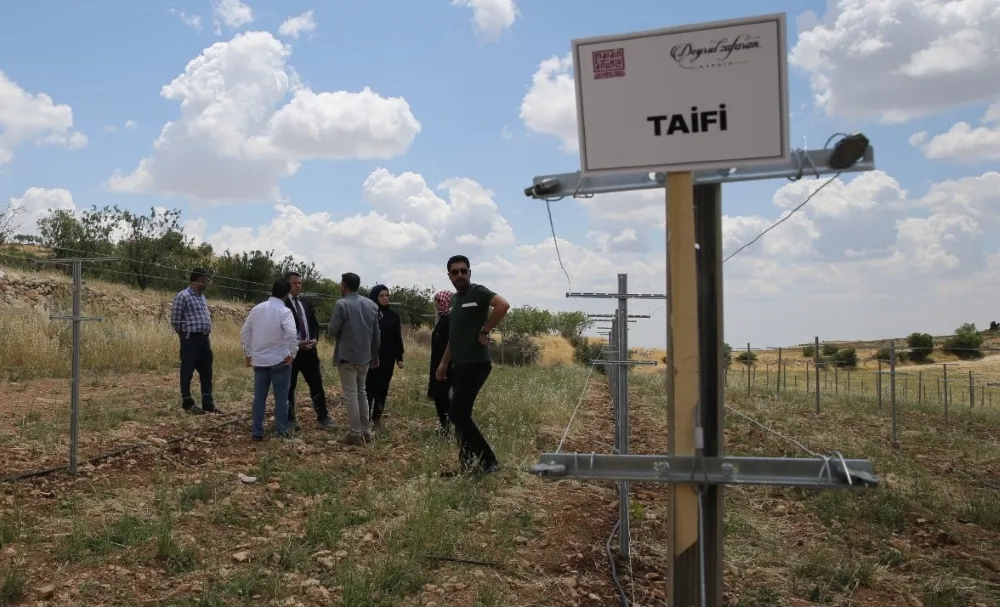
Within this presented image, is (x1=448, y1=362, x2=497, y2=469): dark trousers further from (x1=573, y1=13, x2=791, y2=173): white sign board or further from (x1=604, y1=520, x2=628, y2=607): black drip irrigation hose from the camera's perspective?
(x1=573, y1=13, x2=791, y2=173): white sign board

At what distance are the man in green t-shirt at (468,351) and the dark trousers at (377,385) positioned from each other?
290 centimetres

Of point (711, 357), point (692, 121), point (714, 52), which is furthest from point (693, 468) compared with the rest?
point (714, 52)

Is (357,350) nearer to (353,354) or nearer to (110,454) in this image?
(353,354)

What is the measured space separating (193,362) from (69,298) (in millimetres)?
11540

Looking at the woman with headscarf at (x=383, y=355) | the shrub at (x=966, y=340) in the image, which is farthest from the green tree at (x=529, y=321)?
the woman with headscarf at (x=383, y=355)

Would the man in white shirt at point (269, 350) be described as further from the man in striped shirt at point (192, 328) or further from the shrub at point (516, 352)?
the shrub at point (516, 352)

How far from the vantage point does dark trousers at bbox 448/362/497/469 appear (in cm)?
620

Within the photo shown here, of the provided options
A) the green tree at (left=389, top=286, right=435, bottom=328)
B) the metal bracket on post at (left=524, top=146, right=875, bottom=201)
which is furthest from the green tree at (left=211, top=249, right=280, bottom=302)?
the metal bracket on post at (left=524, top=146, right=875, bottom=201)

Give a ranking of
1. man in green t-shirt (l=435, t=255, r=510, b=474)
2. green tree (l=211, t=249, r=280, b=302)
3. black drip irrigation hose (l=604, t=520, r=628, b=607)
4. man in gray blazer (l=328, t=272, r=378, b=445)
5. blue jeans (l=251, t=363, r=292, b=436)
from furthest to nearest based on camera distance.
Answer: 1. green tree (l=211, t=249, r=280, b=302)
2. man in gray blazer (l=328, t=272, r=378, b=445)
3. blue jeans (l=251, t=363, r=292, b=436)
4. man in green t-shirt (l=435, t=255, r=510, b=474)
5. black drip irrigation hose (l=604, t=520, r=628, b=607)

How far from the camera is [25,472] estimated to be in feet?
18.5

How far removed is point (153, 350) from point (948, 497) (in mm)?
12558

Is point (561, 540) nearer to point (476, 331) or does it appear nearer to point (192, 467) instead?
point (476, 331)

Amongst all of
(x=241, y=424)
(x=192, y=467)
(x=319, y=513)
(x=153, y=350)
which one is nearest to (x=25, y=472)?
(x=192, y=467)

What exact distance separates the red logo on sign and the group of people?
3.57 meters
